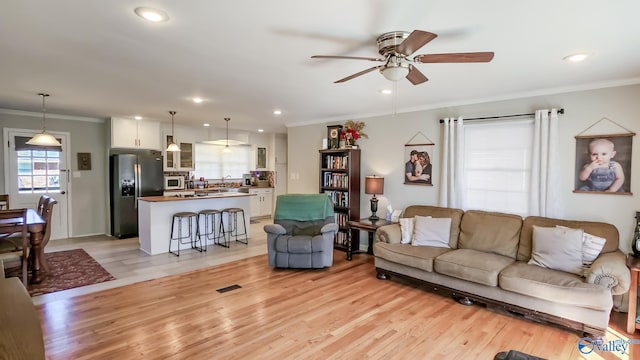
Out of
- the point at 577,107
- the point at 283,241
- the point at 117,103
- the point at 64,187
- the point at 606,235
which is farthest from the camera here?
the point at 64,187

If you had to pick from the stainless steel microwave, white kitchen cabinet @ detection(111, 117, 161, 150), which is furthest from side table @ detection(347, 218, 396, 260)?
white kitchen cabinet @ detection(111, 117, 161, 150)

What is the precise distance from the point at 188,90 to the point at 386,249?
306cm

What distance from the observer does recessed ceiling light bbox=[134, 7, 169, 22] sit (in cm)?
196

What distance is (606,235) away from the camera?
324cm

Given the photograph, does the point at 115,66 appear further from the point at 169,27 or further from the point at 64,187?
the point at 64,187

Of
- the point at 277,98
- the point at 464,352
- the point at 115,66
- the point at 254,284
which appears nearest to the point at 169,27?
the point at 115,66

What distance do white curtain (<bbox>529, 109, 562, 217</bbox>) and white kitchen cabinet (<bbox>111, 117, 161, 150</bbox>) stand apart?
6458 mm

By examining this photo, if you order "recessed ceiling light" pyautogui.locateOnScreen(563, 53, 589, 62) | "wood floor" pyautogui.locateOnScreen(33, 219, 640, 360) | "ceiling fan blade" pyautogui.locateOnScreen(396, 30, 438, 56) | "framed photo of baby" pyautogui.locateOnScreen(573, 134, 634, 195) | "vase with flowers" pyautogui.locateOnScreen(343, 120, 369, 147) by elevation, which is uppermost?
"recessed ceiling light" pyautogui.locateOnScreen(563, 53, 589, 62)

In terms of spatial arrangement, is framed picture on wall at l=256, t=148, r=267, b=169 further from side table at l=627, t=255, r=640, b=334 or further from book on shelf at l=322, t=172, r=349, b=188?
side table at l=627, t=255, r=640, b=334

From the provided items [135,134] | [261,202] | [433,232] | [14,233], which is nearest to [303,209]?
[433,232]

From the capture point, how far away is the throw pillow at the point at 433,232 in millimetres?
4062

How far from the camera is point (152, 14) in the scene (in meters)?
2.00

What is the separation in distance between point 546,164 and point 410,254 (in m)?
1.83

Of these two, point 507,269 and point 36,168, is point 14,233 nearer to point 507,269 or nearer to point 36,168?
point 36,168
